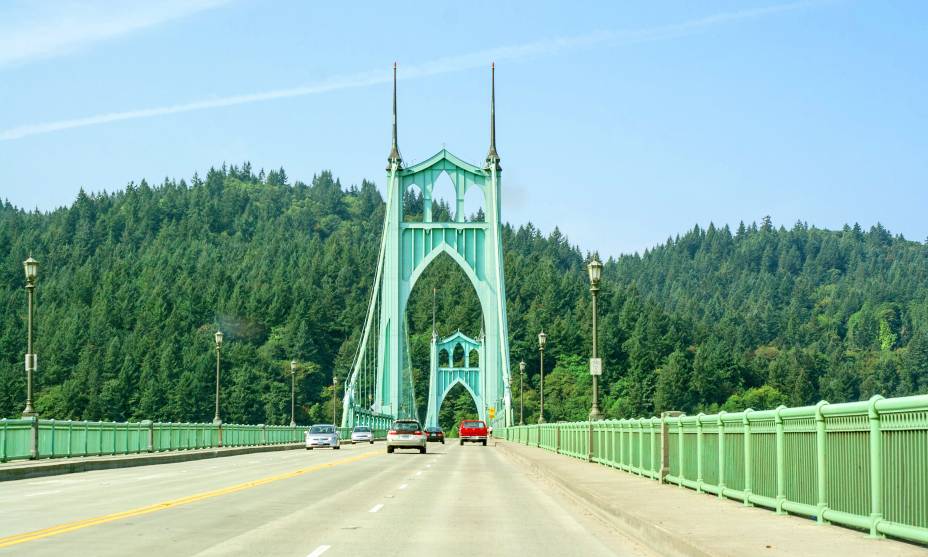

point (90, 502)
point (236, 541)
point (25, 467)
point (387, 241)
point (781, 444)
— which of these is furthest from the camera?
point (387, 241)

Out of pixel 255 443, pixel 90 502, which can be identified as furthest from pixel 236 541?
pixel 255 443

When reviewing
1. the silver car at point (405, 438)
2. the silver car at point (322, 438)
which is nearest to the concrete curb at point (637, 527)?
the silver car at point (405, 438)

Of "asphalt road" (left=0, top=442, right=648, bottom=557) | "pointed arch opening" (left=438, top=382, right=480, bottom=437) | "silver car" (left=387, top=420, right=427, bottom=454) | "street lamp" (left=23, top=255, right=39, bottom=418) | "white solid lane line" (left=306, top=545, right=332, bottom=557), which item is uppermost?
"street lamp" (left=23, top=255, right=39, bottom=418)

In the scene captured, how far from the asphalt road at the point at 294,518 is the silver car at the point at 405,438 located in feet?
84.8

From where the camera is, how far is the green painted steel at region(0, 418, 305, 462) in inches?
1299

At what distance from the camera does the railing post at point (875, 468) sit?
12430 mm

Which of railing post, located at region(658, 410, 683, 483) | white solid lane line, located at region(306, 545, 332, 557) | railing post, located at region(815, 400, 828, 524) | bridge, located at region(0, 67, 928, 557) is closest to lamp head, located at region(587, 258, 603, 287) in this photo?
bridge, located at region(0, 67, 928, 557)

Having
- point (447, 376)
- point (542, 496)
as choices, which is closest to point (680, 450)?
point (542, 496)

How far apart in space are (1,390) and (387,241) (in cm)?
6394

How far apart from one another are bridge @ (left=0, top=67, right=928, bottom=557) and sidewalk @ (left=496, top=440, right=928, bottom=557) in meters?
0.04

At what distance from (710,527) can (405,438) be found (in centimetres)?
4254

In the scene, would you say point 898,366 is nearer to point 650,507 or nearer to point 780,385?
point 780,385

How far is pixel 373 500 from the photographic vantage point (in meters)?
21.8

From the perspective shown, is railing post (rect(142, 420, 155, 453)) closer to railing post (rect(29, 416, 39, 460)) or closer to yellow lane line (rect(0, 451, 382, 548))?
railing post (rect(29, 416, 39, 460))
